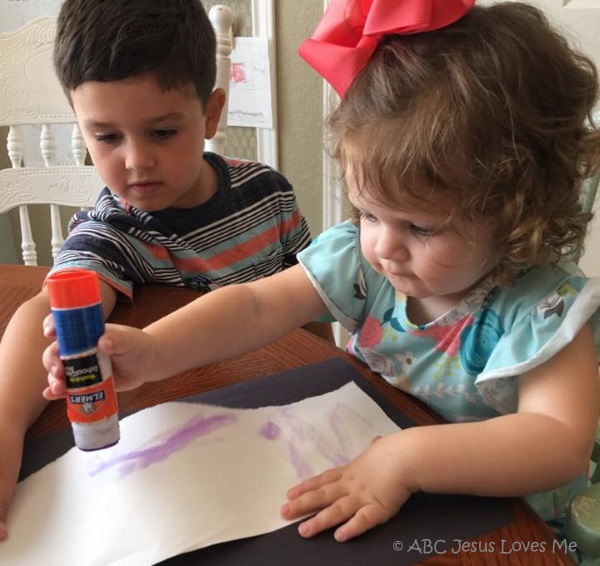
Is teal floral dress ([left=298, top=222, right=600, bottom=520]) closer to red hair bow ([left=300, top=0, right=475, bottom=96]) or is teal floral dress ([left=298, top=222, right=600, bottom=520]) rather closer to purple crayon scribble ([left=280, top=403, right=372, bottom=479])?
purple crayon scribble ([left=280, top=403, right=372, bottom=479])

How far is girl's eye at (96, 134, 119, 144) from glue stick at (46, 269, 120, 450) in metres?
0.47

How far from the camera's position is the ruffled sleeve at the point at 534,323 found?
0.54 meters

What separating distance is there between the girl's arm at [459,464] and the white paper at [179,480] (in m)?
0.04

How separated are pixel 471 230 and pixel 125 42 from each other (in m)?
0.55

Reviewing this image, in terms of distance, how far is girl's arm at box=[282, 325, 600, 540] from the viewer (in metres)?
A: 0.46

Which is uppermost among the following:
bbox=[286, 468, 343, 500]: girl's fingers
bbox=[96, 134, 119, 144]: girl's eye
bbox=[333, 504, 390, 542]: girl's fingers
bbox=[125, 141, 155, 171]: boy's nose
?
bbox=[96, 134, 119, 144]: girl's eye

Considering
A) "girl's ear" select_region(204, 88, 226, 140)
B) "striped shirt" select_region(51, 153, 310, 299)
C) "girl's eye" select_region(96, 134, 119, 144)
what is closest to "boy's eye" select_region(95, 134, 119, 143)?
"girl's eye" select_region(96, 134, 119, 144)

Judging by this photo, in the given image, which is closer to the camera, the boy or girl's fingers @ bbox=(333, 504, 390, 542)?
girl's fingers @ bbox=(333, 504, 390, 542)

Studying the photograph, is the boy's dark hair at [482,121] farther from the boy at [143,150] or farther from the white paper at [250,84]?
the white paper at [250,84]

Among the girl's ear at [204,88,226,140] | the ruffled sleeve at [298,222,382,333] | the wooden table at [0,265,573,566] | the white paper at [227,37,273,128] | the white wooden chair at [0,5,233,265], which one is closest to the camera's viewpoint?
the wooden table at [0,265,573,566]

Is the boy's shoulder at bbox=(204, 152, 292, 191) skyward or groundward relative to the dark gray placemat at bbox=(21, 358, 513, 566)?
skyward

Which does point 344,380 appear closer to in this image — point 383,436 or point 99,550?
point 383,436

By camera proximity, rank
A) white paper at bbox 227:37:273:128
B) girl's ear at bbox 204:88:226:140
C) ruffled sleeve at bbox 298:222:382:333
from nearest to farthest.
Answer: ruffled sleeve at bbox 298:222:382:333, girl's ear at bbox 204:88:226:140, white paper at bbox 227:37:273:128

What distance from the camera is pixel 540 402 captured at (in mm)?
532
